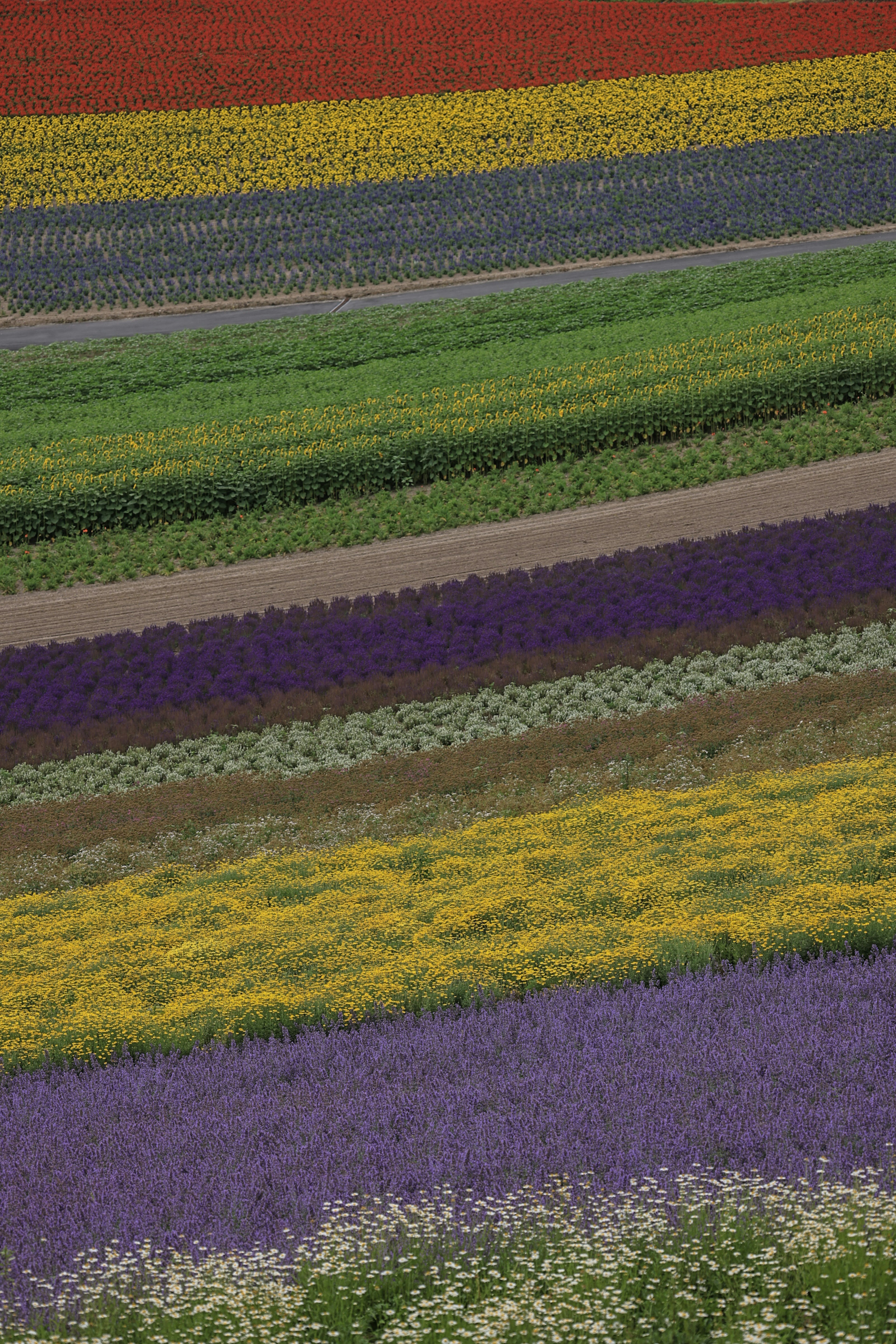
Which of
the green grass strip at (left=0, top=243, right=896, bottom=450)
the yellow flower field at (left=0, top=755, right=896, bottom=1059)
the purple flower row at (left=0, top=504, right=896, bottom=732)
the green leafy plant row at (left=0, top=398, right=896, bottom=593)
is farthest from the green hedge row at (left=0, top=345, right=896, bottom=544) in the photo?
the yellow flower field at (left=0, top=755, right=896, bottom=1059)

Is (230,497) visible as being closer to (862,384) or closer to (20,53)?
(862,384)

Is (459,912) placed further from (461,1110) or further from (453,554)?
(453,554)

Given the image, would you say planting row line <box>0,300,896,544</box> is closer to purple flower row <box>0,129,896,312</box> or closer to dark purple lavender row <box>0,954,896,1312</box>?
purple flower row <box>0,129,896,312</box>

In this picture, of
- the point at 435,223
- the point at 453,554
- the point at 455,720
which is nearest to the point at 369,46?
the point at 435,223

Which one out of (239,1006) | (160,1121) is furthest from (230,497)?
(160,1121)

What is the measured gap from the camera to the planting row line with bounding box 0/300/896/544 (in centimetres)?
3459

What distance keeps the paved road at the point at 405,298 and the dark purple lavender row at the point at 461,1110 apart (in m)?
43.3

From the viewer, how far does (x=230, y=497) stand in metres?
34.6

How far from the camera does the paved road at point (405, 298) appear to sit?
49.2 meters

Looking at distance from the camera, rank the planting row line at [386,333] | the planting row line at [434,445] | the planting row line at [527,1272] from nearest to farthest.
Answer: the planting row line at [527,1272]
the planting row line at [434,445]
the planting row line at [386,333]

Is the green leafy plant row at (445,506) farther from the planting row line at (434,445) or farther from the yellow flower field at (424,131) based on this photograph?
the yellow flower field at (424,131)

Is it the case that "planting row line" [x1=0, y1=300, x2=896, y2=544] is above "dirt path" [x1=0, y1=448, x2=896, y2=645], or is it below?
above

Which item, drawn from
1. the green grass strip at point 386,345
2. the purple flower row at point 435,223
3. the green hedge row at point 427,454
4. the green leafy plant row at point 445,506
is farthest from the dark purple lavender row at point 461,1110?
the purple flower row at point 435,223

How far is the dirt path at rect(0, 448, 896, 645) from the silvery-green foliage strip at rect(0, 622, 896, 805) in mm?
7528
